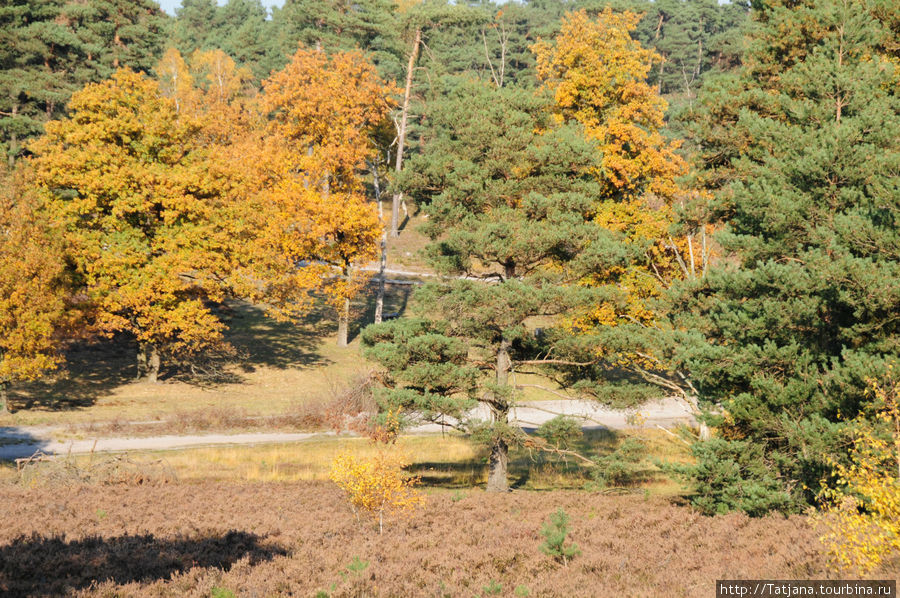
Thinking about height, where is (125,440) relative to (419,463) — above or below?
above

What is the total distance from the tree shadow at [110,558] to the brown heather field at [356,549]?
0.03m

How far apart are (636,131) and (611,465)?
16.4 metres

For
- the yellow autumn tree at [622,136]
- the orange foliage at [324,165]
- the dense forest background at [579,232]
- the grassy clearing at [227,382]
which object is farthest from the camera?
the orange foliage at [324,165]

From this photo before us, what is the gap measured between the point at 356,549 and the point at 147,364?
1178 inches

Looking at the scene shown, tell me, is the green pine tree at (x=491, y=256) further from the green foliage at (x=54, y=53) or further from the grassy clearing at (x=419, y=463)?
the green foliage at (x=54, y=53)

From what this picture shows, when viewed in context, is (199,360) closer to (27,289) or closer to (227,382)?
(227,382)

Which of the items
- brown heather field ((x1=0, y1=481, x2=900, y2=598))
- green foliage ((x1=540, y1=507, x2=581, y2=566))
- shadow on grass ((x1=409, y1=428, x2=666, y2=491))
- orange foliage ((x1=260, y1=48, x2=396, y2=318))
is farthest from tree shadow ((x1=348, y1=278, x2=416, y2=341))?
green foliage ((x1=540, y1=507, x2=581, y2=566))

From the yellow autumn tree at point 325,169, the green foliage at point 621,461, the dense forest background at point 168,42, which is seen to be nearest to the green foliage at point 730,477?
the green foliage at point 621,461

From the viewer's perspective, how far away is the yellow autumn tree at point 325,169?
3969 centimetres

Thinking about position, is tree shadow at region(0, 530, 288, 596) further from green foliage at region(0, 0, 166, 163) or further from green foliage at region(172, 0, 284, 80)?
green foliage at region(172, 0, 284, 80)

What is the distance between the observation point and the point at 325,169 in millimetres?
42156

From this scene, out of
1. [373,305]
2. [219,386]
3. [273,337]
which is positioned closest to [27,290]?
[219,386]

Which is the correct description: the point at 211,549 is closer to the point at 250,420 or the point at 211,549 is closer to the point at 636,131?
the point at 250,420

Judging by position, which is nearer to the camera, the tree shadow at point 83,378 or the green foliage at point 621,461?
the green foliage at point 621,461
